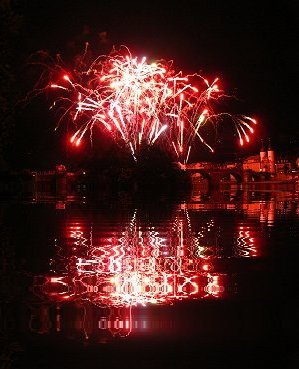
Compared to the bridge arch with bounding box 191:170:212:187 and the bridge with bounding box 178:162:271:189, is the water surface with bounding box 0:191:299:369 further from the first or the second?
the bridge arch with bounding box 191:170:212:187

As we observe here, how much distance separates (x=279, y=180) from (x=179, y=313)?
9884cm

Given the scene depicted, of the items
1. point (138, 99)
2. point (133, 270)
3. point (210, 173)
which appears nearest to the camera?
point (133, 270)

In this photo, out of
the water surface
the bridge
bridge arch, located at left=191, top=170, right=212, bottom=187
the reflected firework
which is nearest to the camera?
the water surface

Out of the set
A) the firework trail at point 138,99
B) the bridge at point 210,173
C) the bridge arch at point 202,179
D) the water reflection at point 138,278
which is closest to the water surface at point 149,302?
→ the water reflection at point 138,278

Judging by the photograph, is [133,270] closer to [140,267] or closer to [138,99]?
[140,267]

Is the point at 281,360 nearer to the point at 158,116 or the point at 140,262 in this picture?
the point at 140,262

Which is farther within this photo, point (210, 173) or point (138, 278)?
point (210, 173)

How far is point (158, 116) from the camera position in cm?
4559

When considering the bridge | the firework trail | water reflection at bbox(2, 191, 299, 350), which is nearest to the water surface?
water reflection at bbox(2, 191, 299, 350)

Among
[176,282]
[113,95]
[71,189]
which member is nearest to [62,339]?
[176,282]

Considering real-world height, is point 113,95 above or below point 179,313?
above

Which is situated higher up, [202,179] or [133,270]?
[202,179]

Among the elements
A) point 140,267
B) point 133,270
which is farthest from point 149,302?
point 140,267

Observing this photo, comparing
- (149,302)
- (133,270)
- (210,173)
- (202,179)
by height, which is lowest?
(149,302)
